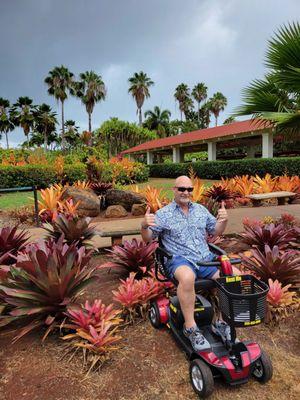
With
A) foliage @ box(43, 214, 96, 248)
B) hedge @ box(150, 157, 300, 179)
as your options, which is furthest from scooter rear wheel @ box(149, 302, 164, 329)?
hedge @ box(150, 157, 300, 179)

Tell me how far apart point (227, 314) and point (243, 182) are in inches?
335

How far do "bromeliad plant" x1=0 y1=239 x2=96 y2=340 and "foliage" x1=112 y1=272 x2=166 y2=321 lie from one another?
0.41 meters

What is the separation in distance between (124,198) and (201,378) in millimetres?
6760

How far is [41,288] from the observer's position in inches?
112

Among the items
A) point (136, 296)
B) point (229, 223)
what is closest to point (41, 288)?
point (136, 296)

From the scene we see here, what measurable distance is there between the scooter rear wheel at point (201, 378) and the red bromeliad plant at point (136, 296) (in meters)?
0.97

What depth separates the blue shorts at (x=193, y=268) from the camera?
2752 millimetres

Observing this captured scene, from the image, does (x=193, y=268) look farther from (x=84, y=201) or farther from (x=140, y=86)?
(x=140, y=86)

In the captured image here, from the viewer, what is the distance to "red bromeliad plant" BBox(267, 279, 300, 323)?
3.11 meters

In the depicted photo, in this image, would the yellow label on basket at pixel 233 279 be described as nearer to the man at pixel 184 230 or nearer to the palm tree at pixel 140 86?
the man at pixel 184 230

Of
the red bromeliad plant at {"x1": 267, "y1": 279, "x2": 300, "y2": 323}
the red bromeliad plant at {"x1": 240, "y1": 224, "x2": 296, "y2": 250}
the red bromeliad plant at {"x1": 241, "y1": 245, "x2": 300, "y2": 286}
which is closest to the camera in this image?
the red bromeliad plant at {"x1": 267, "y1": 279, "x2": 300, "y2": 323}

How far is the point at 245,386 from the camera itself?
2.29 metres

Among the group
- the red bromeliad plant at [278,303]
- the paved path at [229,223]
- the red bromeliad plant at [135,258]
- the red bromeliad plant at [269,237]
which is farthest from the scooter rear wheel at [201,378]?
the paved path at [229,223]

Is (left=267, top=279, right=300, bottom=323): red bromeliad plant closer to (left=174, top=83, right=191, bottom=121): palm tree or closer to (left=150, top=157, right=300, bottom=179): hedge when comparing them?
(left=150, top=157, right=300, bottom=179): hedge
